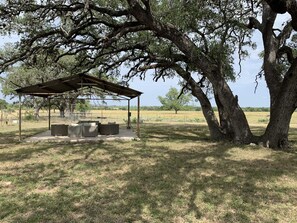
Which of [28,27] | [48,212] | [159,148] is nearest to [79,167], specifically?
[48,212]

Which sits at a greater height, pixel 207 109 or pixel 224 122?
pixel 207 109

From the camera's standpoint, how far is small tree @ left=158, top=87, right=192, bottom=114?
272 ft

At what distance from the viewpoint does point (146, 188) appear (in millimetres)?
5656

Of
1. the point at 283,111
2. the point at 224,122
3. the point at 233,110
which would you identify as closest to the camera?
the point at 283,111

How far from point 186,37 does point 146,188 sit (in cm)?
694

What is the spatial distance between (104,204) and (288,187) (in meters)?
3.49

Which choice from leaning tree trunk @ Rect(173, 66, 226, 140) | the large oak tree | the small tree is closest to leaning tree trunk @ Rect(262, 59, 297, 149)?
the large oak tree

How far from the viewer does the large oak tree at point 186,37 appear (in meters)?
10.1

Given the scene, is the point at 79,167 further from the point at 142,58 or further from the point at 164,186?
the point at 142,58

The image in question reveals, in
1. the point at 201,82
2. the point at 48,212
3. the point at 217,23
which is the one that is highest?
the point at 217,23

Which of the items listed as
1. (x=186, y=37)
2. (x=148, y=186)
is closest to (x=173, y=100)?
(x=186, y=37)

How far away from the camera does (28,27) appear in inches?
447

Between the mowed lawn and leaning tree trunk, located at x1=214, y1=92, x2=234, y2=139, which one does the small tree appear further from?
the mowed lawn

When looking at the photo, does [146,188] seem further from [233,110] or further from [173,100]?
[173,100]
